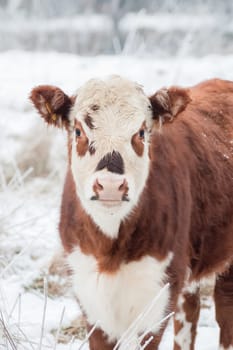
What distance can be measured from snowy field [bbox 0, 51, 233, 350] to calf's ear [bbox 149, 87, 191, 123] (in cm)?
99

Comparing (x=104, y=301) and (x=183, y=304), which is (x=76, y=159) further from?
(x=183, y=304)

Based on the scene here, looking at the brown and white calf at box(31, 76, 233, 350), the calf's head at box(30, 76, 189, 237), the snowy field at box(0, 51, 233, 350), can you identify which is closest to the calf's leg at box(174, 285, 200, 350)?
the snowy field at box(0, 51, 233, 350)

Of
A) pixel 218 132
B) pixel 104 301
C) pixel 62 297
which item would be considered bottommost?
pixel 62 297

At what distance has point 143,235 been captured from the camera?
3713 mm

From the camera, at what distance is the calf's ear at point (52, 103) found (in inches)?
145

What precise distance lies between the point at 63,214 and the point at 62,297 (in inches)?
79.7

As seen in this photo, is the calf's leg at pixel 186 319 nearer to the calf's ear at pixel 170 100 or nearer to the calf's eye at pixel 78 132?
the calf's ear at pixel 170 100

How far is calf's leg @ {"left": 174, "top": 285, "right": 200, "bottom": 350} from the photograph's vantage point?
5.15m

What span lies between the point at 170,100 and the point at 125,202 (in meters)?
0.62

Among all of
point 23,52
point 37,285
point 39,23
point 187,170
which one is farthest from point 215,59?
point 187,170

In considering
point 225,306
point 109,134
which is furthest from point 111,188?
point 225,306

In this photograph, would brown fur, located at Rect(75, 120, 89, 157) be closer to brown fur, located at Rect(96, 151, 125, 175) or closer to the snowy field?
brown fur, located at Rect(96, 151, 125, 175)

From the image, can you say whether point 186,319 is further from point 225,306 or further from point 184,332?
point 225,306

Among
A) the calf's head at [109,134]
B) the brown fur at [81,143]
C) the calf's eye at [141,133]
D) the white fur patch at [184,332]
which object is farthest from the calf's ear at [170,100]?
the white fur patch at [184,332]
